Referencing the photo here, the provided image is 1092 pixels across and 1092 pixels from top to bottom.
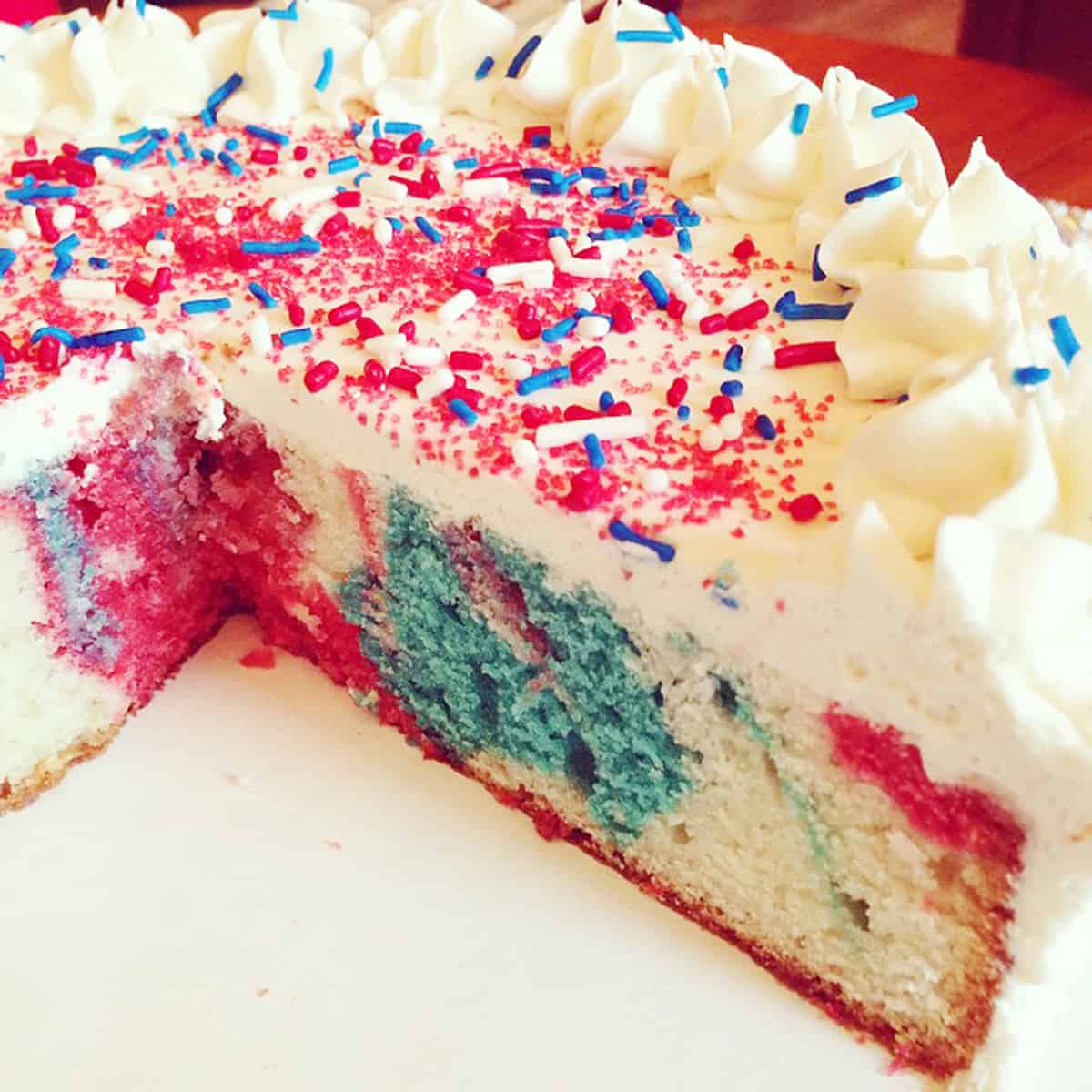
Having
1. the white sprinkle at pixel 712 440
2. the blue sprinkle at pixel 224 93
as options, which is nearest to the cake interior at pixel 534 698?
the white sprinkle at pixel 712 440

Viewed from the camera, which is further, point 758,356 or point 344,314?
point 344,314

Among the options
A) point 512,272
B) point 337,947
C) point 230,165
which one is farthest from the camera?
point 230,165

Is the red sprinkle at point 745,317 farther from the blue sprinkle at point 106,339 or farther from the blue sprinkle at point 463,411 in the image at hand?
the blue sprinkle at point 106,339

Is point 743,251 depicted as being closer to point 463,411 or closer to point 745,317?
point 745,317

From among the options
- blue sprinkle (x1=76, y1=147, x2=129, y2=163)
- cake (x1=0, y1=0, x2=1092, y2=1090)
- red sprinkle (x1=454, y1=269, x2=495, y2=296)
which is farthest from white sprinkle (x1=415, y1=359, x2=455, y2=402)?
blue sprinkle (x1=76, y1=147, x2=129, y2=163)

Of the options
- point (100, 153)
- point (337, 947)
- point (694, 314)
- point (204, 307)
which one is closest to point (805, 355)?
point (694, 314)

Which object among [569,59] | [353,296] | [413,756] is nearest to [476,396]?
[353,296]

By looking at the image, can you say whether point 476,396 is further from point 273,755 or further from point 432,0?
point 432,0
